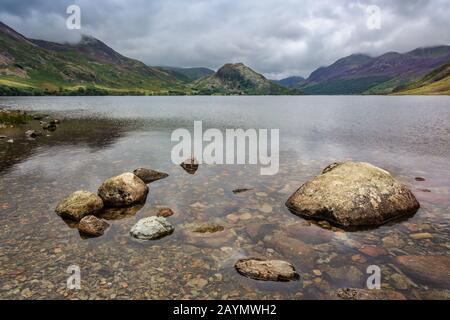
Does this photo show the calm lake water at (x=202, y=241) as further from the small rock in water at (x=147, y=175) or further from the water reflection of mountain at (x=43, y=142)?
the water reflection of mountain at (x=43, y=142)

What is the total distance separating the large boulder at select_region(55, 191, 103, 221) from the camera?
13.9m

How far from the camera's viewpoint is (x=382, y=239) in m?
12.1

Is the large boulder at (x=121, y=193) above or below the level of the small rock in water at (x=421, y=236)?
above

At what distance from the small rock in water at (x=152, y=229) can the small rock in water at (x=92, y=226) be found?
1420 mm

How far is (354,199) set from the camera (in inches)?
547

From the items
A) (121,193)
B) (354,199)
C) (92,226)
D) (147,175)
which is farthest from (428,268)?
(147,175)

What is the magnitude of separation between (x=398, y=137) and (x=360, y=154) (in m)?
14.7

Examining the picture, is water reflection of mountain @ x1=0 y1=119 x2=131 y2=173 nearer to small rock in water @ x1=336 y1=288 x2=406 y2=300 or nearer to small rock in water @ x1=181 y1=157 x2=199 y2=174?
small rock in water @ x1=181 y1=157 x2=199 y2=174

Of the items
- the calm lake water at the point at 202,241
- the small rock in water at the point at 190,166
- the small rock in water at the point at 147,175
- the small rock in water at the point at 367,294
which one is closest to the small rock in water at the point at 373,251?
the calm lake water at the point at 202,241

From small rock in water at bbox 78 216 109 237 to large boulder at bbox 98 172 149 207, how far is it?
240cm

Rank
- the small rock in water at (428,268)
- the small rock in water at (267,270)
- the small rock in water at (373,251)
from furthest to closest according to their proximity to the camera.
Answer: the small rock in water at (373,251), the small rock in water at (267,270), the small rock in water at (428,268)

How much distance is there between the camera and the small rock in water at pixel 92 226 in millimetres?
12492

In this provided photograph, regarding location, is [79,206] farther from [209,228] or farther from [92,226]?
[209,228]

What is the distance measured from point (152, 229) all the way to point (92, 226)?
2629mm
